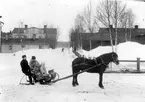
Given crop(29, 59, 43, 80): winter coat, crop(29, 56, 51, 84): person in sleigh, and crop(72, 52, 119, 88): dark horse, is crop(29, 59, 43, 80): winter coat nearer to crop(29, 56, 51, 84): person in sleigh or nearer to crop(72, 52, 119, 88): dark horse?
crop(29, 56, 51, 84): person in sleigh

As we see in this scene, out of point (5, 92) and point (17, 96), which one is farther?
point (5, 92)

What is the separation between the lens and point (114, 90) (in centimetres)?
1099

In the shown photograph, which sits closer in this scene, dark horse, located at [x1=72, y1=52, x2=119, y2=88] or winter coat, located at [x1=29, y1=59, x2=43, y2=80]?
dark horse, located at [x1=72, y1=52, x2=119, y2=88]

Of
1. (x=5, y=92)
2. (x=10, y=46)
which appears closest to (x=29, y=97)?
(x=5, y=92)

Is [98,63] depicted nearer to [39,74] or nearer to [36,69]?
[39,74]

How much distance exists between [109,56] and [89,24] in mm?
33951

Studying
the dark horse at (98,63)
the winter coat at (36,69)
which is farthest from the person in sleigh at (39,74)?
the dark horse at (98,63)

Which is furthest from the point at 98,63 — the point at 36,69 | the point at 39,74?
the point at 36,69

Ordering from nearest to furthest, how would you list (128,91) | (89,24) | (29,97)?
(29,97) < (128,91) < (89,24)

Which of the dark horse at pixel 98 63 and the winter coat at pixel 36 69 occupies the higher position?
the dark horse at pixel 98 63

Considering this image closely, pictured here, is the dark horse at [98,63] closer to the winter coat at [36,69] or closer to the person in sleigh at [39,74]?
the person in sleigh at [39,74]

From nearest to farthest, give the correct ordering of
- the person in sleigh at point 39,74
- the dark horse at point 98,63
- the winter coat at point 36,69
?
the dark horse at point 98,63
the person in sleigh at point 39,74
the winter coat at point 36,69

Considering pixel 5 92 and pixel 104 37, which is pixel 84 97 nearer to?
pixel 5 92

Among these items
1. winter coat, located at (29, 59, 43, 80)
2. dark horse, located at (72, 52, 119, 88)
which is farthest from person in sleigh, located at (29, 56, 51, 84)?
dark horse, located at (72, 52, 119, 88)
